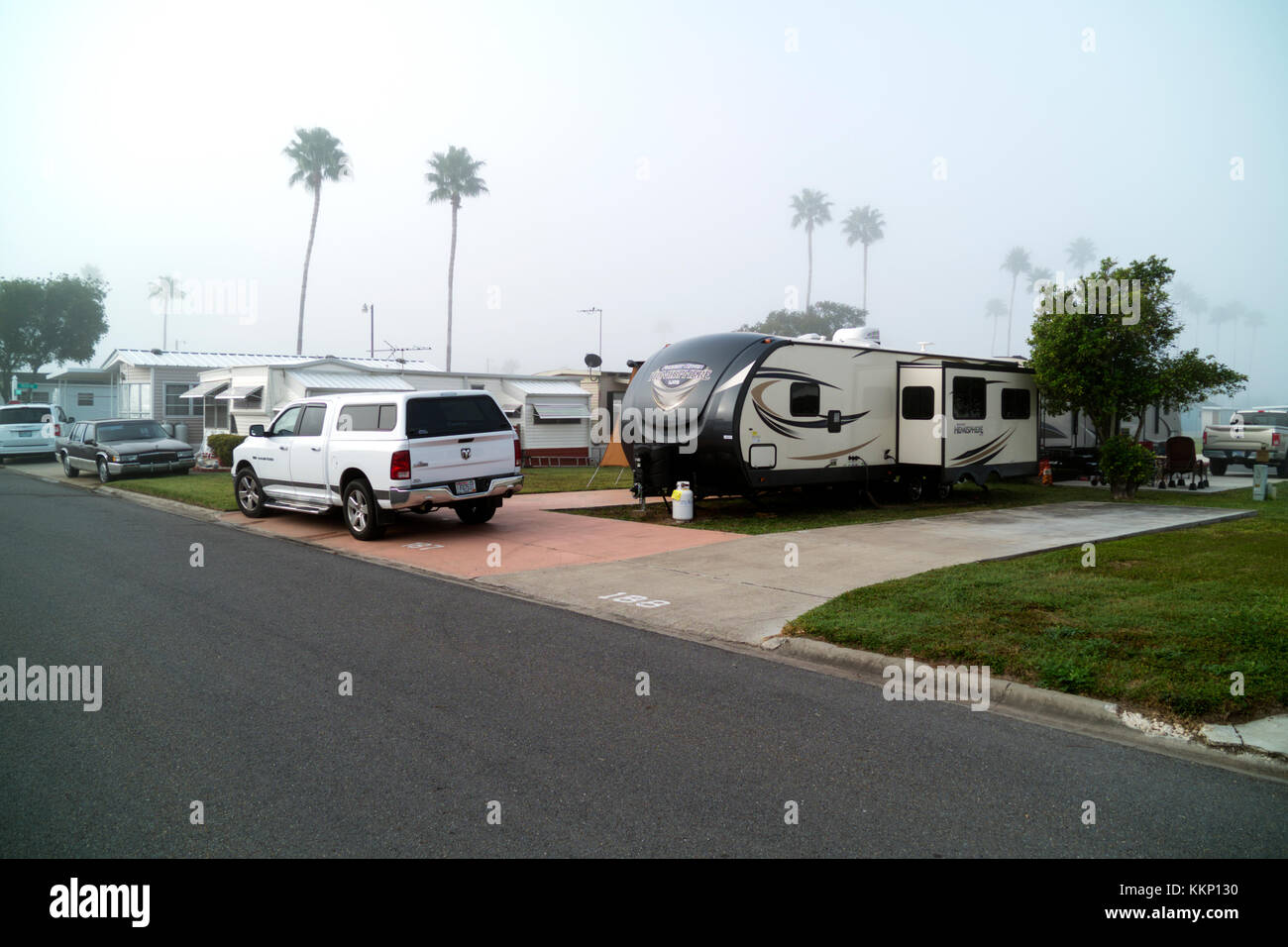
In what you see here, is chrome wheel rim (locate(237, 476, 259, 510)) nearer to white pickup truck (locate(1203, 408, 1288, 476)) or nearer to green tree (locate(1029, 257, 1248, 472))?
green tree (locate(1029, 257, 1248, 472))

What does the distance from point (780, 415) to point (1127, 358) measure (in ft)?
26.3

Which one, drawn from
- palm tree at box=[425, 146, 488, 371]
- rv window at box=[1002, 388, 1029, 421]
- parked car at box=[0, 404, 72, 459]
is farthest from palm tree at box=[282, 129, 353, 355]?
rv window at box=[1002, 388, 1029, 421]

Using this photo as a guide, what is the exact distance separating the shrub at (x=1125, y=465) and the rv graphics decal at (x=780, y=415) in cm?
673

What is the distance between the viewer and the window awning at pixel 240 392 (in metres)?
27.0

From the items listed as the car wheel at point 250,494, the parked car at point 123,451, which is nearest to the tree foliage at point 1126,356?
the car wheel at point 250,494

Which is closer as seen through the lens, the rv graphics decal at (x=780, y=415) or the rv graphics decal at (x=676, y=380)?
the rv graphics decal at (x=780, y=415)

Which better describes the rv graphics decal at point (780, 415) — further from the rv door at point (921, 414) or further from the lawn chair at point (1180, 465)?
the lawn chair at point (1180, 465)

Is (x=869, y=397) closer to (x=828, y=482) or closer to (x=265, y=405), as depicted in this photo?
(x=828, y=482)

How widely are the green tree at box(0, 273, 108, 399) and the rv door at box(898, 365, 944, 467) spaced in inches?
2350

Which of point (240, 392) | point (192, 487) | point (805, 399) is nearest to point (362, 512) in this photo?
point (805, 399)

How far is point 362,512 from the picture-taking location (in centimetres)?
1270

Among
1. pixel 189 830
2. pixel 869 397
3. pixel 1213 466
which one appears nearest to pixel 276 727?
pixel 189 830

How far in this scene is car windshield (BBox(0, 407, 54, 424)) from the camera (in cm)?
2989

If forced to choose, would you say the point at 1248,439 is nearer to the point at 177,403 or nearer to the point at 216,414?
the point at 216,414
